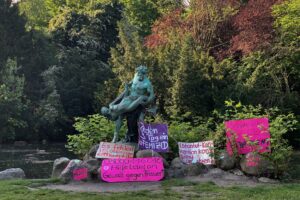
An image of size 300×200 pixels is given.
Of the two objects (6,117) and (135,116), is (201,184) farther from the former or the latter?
(6,117)

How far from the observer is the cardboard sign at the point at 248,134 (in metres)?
10.4

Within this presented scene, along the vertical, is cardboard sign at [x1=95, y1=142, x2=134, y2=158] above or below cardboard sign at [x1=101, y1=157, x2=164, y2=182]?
above

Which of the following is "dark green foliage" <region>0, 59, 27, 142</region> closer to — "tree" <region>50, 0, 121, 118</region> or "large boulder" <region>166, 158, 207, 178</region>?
"tree" <region>50, 0, 121, 118</region>

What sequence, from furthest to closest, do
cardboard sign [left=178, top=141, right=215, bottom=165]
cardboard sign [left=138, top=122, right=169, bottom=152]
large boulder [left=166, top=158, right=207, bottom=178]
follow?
cardboard sign [left=138, top=122, right=169, bottom=152] < cardboard sign [left=178, top=141, right=215, bottom=165] < large boulder [left=166, top=158, right=207, bottom=178]

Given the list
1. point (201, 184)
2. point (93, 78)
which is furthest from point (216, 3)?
point (201, 184)

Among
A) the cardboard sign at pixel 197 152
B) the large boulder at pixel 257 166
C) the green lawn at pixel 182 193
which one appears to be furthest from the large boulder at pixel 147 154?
the large boulder at pixel 257 166

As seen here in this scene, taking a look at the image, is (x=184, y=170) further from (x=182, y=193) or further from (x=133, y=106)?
(x=182, y=193)

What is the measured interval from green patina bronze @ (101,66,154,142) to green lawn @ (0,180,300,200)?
2273 millimetres

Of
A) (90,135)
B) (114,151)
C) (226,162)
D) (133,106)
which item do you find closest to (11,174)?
(90,135)

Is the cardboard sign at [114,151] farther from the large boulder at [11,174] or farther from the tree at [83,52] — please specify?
the tree at [83,52]

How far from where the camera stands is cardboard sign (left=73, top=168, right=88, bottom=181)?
33.9ft

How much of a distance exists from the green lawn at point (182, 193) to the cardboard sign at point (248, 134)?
133 cm

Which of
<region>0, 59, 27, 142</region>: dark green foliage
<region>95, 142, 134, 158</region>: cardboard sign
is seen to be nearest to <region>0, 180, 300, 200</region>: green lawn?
<region>95, 142, 134, 158</region>: cardboard sign

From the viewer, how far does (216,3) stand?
1064 inches
